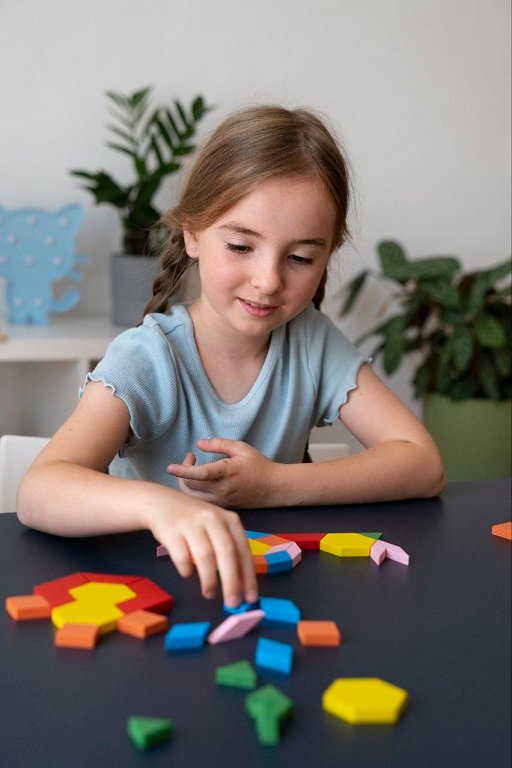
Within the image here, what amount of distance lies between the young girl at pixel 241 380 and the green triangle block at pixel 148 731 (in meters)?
0.28

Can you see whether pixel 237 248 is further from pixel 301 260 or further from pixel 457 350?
pixel 457 350

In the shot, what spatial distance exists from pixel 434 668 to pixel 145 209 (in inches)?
86.0

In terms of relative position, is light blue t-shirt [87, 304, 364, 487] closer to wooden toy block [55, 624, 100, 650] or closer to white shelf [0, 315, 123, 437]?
wooden toy block [55, 624, 100, 650]

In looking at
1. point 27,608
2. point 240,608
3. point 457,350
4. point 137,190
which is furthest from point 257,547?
point 457,350

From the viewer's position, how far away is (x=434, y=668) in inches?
28.1

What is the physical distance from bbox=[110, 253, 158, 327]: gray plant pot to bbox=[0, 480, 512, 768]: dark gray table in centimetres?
176

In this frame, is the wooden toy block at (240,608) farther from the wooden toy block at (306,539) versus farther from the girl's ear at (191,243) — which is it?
the girl's ear at (191,243)

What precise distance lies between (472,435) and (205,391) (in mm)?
1933

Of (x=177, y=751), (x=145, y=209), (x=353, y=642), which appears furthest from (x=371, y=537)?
(x=145, y=209)

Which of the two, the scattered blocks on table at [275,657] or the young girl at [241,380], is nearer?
the scattered blocks on table at [275,657]

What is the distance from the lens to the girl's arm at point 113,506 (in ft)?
2.52

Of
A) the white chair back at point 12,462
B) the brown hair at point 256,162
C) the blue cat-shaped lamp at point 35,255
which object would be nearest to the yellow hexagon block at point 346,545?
the brown hair at point 256,162

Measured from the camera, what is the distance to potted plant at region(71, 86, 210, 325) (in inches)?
106

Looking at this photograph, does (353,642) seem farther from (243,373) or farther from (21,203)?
(21,203)
